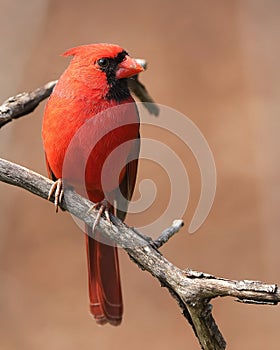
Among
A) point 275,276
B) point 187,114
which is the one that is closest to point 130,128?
point 275,276

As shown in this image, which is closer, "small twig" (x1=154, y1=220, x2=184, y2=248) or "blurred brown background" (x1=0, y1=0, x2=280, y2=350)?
"small twig" (x1=154, y1=220, x2=184, y2=248)

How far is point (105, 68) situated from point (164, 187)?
7.32 feet

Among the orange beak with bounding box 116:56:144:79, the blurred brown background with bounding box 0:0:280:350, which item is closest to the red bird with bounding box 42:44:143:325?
the orange beak with bounding box 116:56:144:79

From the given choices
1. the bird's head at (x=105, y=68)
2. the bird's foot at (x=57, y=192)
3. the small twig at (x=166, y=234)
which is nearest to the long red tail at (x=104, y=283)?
Result: the small twig at (x=166, y=234)

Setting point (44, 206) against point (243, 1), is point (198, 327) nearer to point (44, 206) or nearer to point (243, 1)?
point (44, 206)

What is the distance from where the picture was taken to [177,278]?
1.91 meters

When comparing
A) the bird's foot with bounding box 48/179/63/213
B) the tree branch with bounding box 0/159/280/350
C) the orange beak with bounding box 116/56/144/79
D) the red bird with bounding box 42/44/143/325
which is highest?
the orange beak with bounding box 116/56/144/79

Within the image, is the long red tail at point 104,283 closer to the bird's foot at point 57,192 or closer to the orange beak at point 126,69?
the bird's foot at point 57,192

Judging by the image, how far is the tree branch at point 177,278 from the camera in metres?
1.76

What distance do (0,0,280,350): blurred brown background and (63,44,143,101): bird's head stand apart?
4.90ft

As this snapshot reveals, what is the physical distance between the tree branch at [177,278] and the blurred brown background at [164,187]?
Result: 5.77ft

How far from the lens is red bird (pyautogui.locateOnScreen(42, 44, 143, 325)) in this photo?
215 centimetres

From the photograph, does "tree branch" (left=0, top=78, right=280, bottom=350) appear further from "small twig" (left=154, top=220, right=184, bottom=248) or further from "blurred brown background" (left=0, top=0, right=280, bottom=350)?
"blurred brown background" (left=0, top=0, right=280, bottom=350)

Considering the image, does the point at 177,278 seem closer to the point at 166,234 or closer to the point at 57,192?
the point at 166,234
